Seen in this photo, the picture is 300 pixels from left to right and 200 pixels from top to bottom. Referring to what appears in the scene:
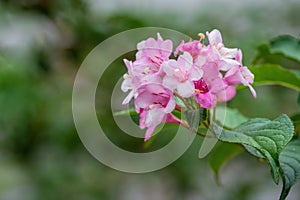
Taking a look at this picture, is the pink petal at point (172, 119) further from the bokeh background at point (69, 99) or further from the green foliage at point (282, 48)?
the bokeh background at point (69, 99)

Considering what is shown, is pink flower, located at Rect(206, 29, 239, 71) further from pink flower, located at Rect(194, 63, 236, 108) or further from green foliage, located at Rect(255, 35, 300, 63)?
green foliage, located at Rect(255, 35, 300, 63)

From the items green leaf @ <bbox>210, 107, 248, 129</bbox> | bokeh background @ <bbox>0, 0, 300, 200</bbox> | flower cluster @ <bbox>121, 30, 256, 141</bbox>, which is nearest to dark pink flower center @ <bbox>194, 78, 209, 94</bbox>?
flower cluster @ <bbox>121, 30, 256, 141</bbox>

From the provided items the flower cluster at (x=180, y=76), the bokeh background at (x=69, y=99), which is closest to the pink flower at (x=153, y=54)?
the flower cluster at (x=180, y=76)

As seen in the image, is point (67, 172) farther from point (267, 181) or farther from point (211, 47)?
point (211, 47)

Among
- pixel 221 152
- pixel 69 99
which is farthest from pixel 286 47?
pixel 69 99

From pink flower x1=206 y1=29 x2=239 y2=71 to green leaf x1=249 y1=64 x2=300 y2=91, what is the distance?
9cm

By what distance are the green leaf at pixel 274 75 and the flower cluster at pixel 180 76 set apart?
92 millimetres

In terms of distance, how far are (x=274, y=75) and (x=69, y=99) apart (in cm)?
72

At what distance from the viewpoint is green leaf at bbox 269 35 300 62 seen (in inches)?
20.5

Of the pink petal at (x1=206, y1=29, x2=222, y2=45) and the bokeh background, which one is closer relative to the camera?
the pink petal at (x1=206, y1=29, x2=222, y2=45)

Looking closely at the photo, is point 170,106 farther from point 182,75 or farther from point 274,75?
point 274,75

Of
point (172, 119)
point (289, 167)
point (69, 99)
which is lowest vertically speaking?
point (289, 167)

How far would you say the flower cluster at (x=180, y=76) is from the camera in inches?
14.4

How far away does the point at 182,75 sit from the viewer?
357 mm
